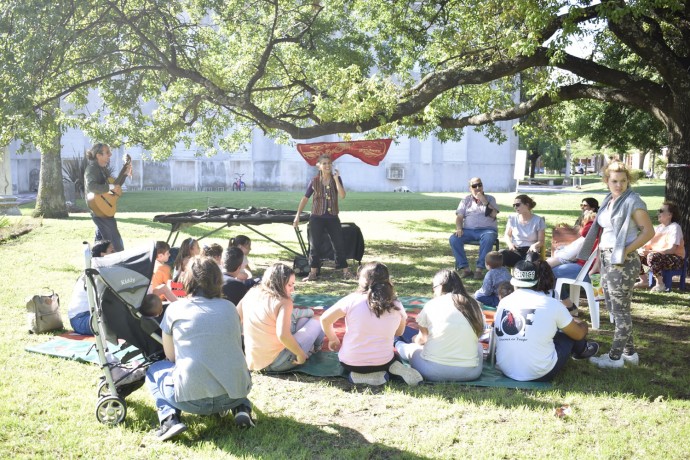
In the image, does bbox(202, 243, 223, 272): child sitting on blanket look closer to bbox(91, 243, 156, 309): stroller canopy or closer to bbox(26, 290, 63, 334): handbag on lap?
bbox(26, 290, 63, 334): handbag on lap

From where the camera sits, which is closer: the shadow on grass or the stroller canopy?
the shadow on grass

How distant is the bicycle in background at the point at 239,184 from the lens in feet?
136

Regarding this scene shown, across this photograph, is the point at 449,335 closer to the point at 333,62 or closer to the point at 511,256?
the point at 511,256

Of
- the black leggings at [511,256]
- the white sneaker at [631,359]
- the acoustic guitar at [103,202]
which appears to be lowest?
the white sneaker at [631,359]

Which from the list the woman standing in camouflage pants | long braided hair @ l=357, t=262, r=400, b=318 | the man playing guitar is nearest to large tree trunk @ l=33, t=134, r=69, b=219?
the man playing guitar

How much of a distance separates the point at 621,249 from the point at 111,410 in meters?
4.05

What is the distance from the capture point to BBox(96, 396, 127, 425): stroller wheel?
412cm

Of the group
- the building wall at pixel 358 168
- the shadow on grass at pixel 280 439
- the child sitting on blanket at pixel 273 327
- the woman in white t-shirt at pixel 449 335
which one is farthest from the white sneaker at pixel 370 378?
the building wall at pixel 358 168

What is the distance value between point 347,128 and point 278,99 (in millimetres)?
4014

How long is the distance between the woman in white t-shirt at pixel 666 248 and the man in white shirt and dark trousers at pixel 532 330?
13.0ft

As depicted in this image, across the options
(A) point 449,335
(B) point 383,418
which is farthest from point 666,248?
(B) point 383,418

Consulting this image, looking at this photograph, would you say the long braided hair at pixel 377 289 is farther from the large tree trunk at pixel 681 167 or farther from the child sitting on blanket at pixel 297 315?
the large tree trunk at pixel 681 167

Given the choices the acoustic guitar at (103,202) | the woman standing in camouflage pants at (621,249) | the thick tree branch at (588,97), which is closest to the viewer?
the woman standing in camouflage pants at (621,249)

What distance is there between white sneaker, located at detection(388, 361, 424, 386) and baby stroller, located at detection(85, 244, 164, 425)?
1.75 m
